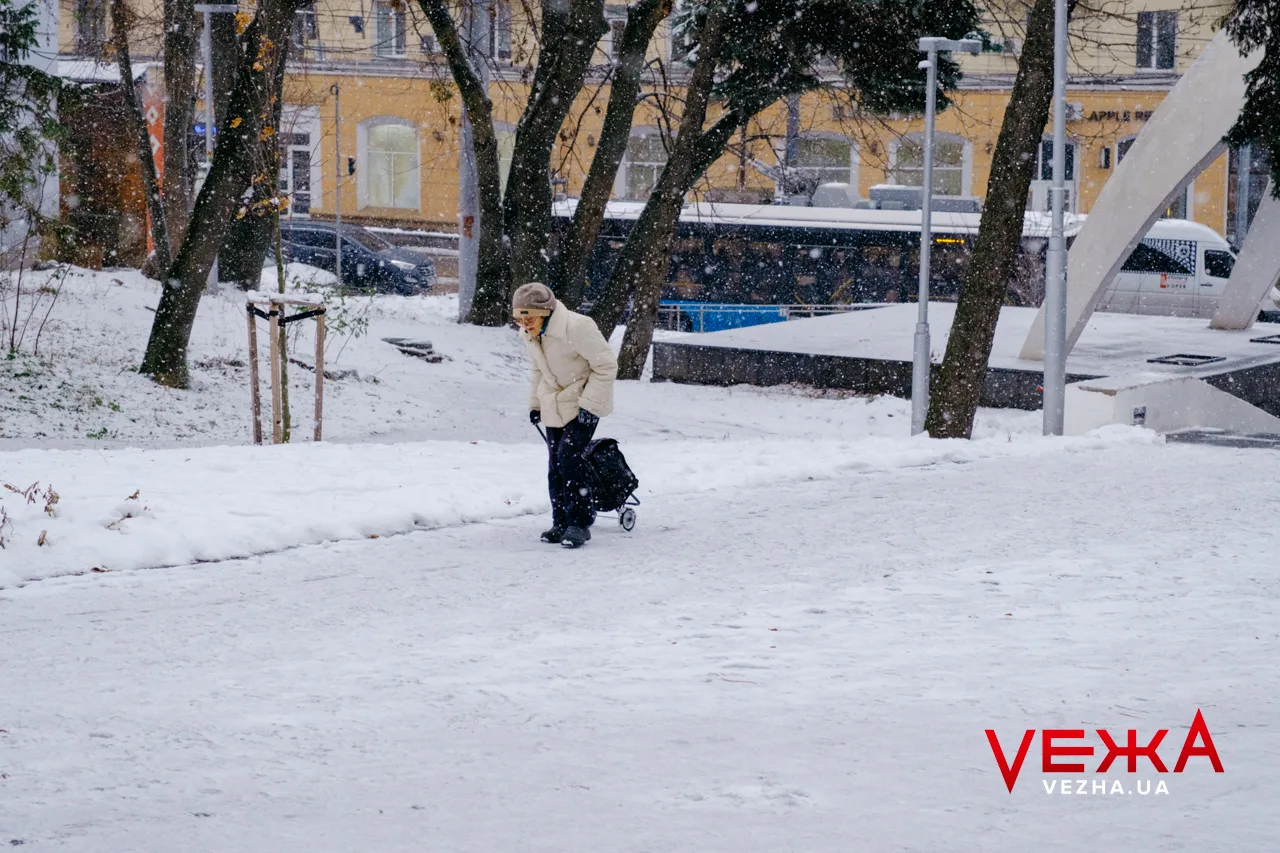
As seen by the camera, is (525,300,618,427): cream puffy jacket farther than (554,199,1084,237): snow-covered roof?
No

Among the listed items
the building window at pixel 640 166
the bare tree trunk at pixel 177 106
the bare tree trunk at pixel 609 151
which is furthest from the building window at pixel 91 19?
the building window at pixel 640 166

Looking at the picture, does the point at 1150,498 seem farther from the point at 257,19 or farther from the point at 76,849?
the point at 257,19

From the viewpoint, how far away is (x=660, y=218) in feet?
80.9

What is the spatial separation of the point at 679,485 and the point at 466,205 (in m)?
18.9

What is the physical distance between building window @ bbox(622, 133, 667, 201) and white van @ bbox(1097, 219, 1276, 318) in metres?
20.0

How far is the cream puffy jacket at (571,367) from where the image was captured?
952cm

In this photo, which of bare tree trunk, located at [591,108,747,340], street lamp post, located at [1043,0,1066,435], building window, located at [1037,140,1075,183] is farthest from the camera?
building window, located at [1037,140,1075,183]

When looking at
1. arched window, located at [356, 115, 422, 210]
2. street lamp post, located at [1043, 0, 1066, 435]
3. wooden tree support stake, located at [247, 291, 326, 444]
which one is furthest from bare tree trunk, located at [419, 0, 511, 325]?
arched window, located at [356, 115, 422, 210]

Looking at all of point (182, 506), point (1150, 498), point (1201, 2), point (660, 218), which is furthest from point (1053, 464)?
point (1201, 2)

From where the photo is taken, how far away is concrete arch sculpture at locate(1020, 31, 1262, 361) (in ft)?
69.6

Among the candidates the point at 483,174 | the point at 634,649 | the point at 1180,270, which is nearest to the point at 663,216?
the point at 483,174

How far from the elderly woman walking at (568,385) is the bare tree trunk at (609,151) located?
644 inches

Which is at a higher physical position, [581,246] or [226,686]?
[581,246]
